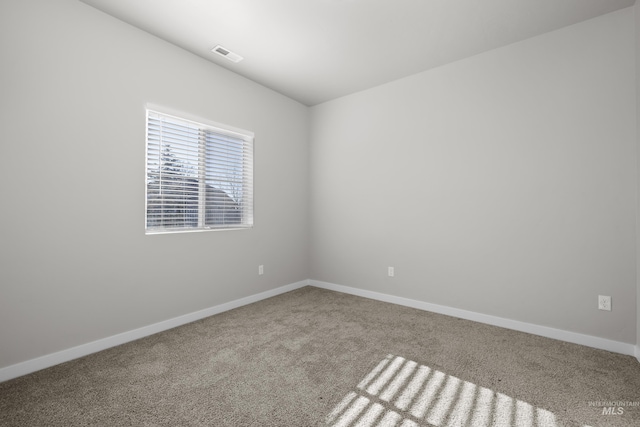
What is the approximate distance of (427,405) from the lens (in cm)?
164

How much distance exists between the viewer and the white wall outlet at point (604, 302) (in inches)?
91.0

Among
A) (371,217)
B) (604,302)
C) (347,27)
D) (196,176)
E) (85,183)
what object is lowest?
(604,302)

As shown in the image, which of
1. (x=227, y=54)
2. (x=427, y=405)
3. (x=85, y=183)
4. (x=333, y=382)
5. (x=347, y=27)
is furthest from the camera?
A: (x=227, y=54)

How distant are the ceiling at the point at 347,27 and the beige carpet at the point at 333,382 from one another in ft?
8.93

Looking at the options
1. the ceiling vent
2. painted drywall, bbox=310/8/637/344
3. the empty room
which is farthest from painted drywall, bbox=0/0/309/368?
painted drywall, bbox=310/8/637/344

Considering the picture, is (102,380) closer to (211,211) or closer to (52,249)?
(52,249)

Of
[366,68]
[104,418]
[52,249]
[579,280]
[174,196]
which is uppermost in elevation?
[366,68]

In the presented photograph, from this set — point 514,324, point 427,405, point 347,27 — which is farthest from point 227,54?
point 514,324

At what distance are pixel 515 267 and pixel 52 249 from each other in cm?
388

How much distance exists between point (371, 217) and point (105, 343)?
2970 millimetres

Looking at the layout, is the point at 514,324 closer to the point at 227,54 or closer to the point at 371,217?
the point at 371,217

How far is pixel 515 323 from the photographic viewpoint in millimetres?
2711

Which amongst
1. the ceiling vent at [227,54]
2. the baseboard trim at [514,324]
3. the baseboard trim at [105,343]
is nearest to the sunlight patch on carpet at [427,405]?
the baseboard trim at [514,324]

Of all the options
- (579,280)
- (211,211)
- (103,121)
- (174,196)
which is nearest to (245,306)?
(211,211)
